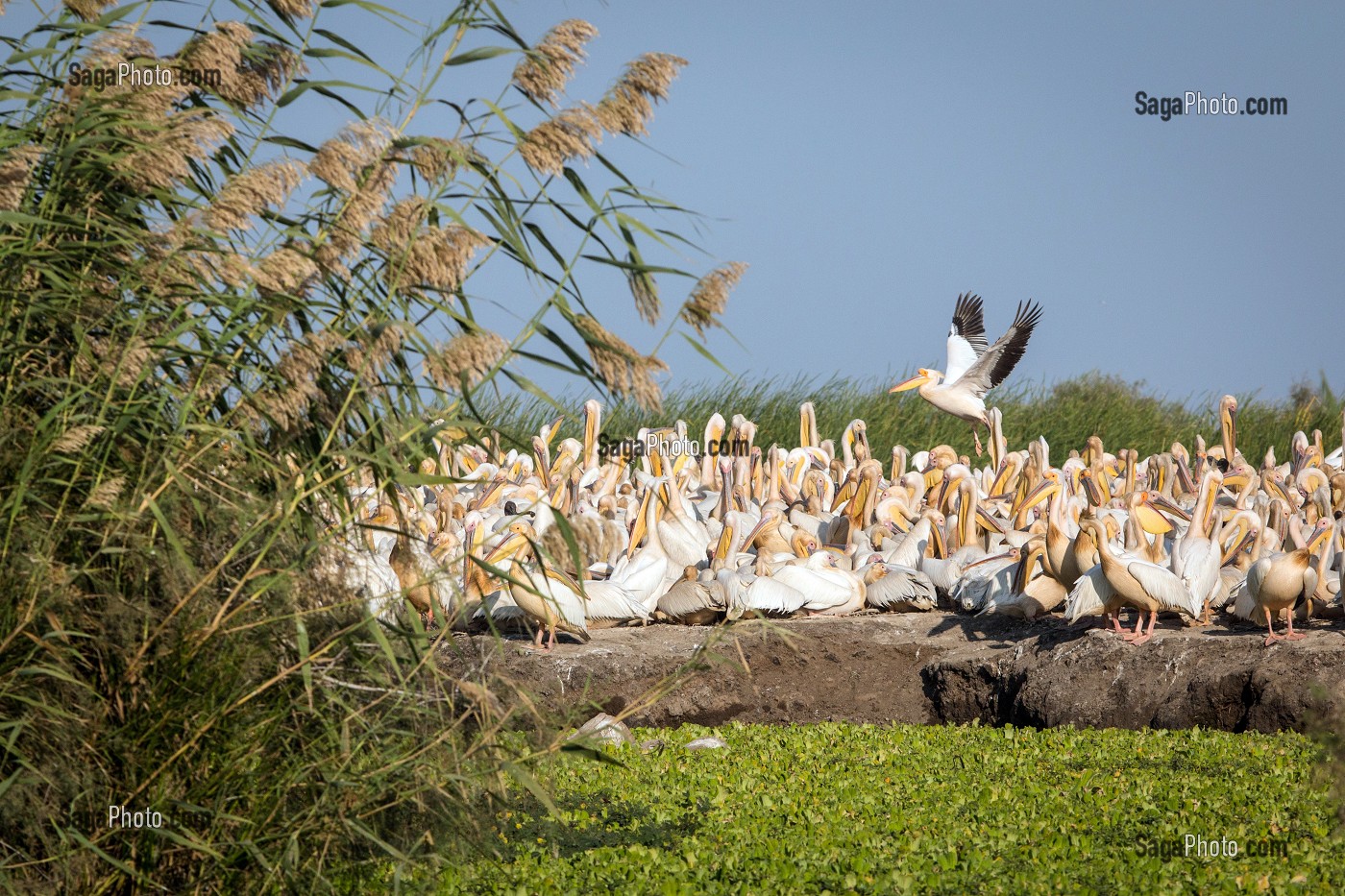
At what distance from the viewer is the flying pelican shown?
1658cm

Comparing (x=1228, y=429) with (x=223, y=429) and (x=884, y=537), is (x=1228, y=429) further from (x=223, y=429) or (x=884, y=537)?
(x=223, y=429)

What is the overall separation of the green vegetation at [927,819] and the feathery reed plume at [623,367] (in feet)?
3.56

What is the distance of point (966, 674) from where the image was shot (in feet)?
29.0

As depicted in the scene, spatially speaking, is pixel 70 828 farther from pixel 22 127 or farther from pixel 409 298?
pixel 22 127

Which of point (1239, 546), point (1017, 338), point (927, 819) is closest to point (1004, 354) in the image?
point (1017, 338)

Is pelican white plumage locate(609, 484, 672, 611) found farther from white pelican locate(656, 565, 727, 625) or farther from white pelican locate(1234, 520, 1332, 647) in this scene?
white pelican locate(1234, 520, 1332, 647)

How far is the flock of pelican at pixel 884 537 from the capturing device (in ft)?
26.7

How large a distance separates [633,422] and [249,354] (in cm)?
1720

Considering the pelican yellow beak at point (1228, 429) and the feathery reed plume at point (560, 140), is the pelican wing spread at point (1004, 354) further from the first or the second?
the feathery reed plume at point (560, 140)

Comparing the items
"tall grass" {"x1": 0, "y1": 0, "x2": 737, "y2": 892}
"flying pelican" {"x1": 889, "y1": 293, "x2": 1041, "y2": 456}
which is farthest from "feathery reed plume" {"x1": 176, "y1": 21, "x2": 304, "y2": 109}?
"flying pelican" {"x1": 889, "y1": 293, "x2": 1041, "y2": 456}

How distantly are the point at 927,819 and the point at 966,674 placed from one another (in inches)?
149

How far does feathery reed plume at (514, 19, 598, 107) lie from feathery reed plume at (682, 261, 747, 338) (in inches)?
21.6
